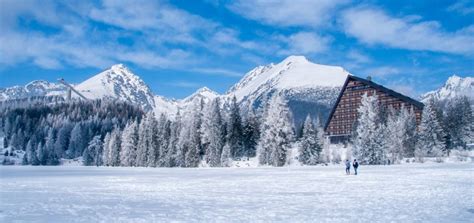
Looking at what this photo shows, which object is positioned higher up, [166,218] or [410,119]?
[410,119]

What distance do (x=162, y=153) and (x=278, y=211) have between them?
2812 inches

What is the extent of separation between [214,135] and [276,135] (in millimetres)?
14623

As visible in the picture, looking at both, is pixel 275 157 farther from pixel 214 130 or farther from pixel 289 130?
pixel 214 130

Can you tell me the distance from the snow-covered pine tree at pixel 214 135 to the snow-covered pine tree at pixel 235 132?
5.80ft

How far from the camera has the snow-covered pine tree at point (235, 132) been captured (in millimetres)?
87713

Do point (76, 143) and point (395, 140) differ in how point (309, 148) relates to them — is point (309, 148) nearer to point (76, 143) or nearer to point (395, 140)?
point (395, 140)

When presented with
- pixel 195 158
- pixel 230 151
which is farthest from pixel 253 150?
pixel 195 158

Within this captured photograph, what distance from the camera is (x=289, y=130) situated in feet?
246

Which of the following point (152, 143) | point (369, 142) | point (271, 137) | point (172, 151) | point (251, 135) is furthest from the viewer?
point (251, 135)

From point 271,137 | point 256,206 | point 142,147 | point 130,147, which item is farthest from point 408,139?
point 256,206

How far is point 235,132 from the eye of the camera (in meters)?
88.6

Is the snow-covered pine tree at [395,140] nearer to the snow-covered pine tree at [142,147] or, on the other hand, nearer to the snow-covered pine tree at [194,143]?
the snow-covered pine tree at [194,143]

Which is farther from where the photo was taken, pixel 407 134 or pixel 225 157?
pixel 407 134

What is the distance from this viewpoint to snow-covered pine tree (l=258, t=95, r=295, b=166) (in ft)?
245
